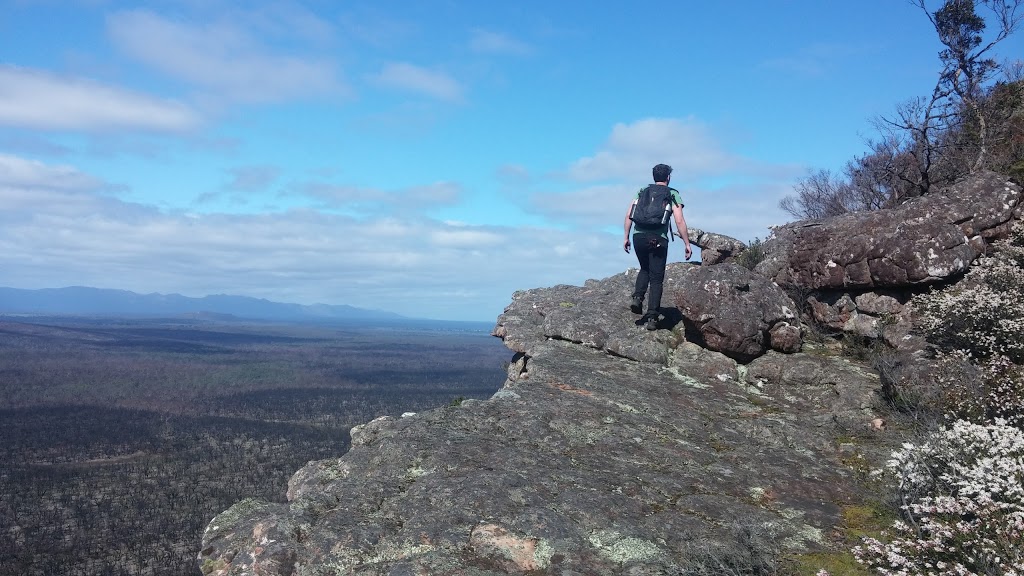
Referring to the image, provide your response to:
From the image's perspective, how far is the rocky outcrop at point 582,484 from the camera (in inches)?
222

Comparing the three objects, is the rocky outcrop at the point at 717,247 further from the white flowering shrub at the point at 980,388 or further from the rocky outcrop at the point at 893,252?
the white flowering shrub at the point at 980,388

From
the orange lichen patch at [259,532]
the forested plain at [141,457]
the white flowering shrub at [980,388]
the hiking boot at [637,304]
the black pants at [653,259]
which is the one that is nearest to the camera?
the orange lichen patch at [259,532]

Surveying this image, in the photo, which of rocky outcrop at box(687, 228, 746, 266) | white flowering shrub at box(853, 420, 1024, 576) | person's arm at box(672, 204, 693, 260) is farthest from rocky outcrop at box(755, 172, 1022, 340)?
white flowering shrub at box(853, 420, 1024, 576)

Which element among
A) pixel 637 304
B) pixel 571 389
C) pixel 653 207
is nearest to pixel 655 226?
pixel 653 207

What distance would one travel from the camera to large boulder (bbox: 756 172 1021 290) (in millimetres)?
13469

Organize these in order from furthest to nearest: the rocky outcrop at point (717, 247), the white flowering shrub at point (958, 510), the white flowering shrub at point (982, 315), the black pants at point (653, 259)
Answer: the rocky outcrop at point (717, 247) → the black pants at point (653, 259) → the white flowering shrub at point (982, 315) → the white flowering shrub at point (958, 510)

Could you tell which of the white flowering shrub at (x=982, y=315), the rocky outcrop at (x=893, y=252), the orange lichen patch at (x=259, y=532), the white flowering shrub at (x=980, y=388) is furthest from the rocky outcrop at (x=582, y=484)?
the rocky outcrop at (x=893, y=252)

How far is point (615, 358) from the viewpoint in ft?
43.5

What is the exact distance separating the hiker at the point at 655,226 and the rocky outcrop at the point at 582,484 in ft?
7.38

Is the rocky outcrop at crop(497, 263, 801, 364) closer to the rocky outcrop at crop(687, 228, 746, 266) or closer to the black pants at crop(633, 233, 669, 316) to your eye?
the black pants at crop(633, 233, 669, 316)

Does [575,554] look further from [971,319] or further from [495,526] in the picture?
[971,319]

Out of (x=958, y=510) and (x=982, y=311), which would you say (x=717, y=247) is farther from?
(x=958, y=510)

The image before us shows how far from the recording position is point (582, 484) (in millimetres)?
7031

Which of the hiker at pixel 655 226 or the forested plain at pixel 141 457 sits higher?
the hiker at pixel 655 226
